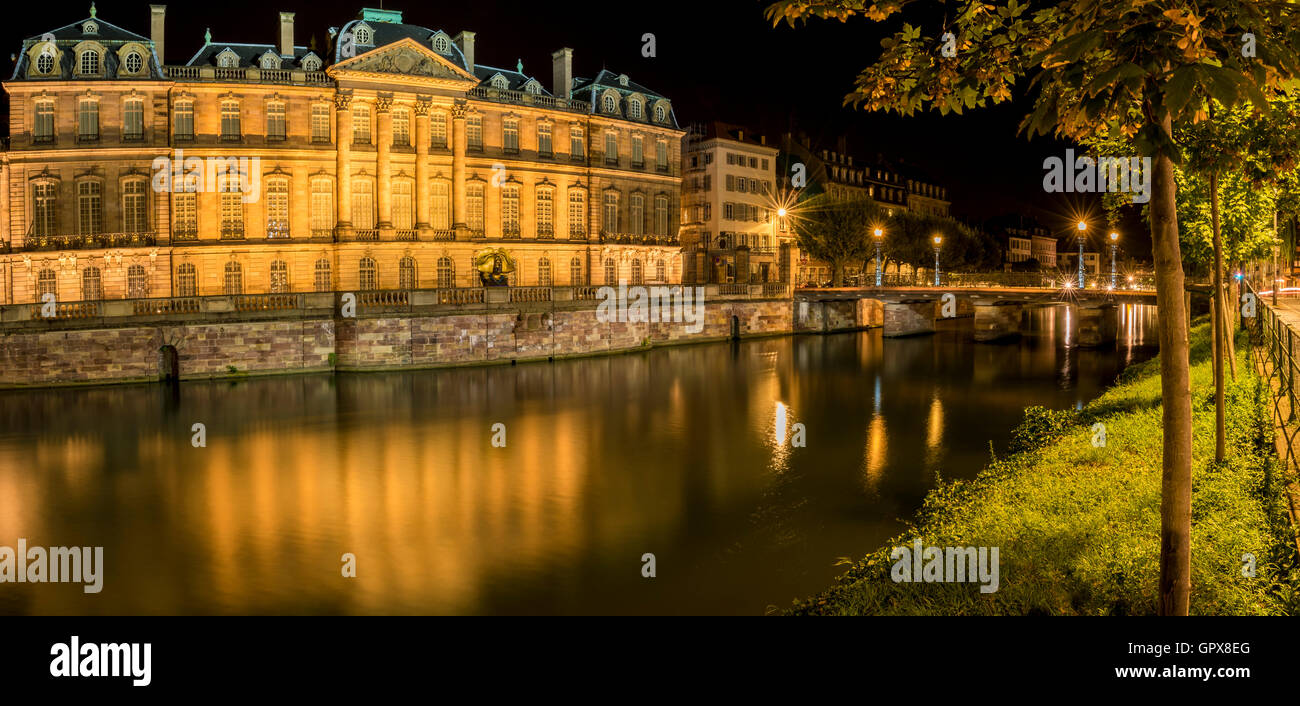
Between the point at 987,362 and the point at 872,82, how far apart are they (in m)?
50.2

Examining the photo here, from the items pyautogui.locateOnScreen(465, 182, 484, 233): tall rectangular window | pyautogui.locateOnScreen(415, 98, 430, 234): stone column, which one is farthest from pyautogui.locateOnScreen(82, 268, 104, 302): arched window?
pyautogui.locateOnScreen(465, 182, 484, 233): tall rectangular window

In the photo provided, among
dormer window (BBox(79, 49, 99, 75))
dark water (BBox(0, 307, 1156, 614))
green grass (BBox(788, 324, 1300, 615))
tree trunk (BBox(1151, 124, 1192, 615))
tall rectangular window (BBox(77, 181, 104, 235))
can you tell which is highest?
dormer window (BBox(79, 49, 99, 75))

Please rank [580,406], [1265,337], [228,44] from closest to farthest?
[1265,337]
[580,406]
[228,44]

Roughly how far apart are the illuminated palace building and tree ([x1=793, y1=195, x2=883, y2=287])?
31029 mm

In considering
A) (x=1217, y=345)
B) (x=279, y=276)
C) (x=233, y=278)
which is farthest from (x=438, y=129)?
(x=1217, y=345)

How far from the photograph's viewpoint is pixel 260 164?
53906mm

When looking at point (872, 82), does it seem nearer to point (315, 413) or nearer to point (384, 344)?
point (315, 413)

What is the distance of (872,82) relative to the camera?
29.8 ft

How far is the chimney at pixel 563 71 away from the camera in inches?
2621

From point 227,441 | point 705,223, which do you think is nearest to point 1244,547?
point 227,441

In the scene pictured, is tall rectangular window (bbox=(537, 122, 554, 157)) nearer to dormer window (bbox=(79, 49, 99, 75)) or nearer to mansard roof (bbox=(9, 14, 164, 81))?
mansard roof (bbox=(9, 14, 164, 81))

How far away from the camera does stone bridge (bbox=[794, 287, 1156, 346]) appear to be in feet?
199

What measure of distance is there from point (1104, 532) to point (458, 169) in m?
50.6

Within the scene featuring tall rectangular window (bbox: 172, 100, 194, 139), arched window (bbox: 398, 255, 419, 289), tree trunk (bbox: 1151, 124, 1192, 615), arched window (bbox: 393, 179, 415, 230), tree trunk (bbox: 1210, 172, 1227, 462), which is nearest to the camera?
tree trunk (bbox: 1151, 124, 1192, 615)
